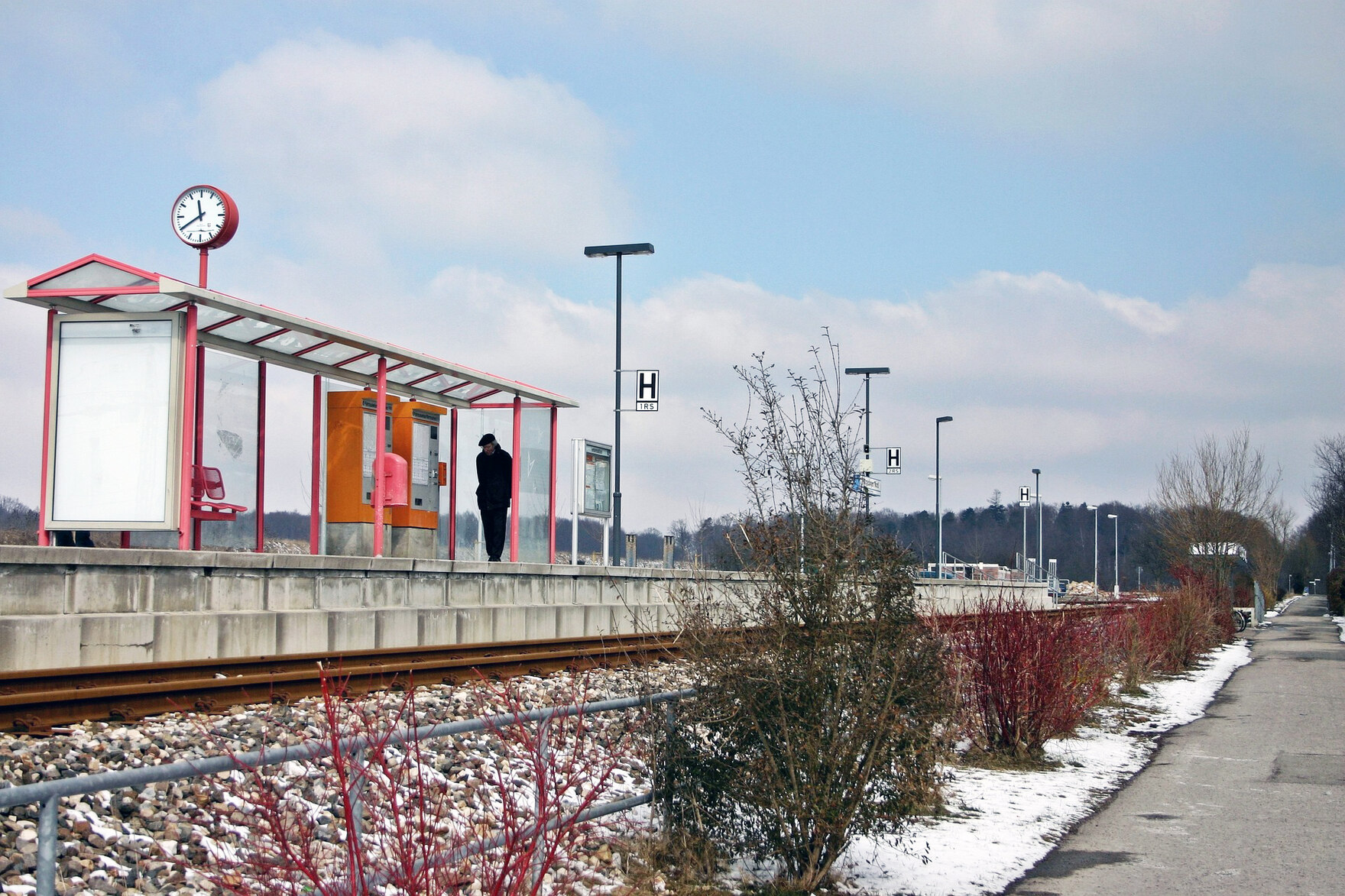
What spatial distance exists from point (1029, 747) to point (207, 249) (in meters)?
11.7

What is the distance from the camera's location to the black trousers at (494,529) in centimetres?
1836

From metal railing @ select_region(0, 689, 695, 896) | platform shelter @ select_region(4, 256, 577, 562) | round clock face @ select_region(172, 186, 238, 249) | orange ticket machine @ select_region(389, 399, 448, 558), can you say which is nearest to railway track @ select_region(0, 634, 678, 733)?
metal railing @ select_region(0, 689, 695, 896)

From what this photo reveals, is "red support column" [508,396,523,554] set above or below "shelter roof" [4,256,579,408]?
below

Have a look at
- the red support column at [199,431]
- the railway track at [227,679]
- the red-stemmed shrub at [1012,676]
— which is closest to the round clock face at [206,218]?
the red support column at [199,431]

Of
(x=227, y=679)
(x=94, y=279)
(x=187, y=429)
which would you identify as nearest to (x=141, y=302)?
(x=94, y=279)

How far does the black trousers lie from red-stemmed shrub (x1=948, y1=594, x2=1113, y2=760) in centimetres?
922

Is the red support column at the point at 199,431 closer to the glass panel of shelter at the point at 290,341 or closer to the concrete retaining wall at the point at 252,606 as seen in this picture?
the glass panel of shelter at the point at 290,341

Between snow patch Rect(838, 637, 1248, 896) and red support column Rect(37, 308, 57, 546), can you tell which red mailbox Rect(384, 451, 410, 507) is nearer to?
red support column Rect(37, 308, 57, 546)

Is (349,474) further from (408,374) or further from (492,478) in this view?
(492,478)

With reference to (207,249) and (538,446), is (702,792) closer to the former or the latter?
(207,249)

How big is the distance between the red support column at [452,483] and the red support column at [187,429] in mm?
6825

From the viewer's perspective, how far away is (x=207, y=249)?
15367mm

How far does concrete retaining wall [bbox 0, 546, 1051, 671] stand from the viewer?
929 centimetres

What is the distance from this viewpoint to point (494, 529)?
18.4 meters
